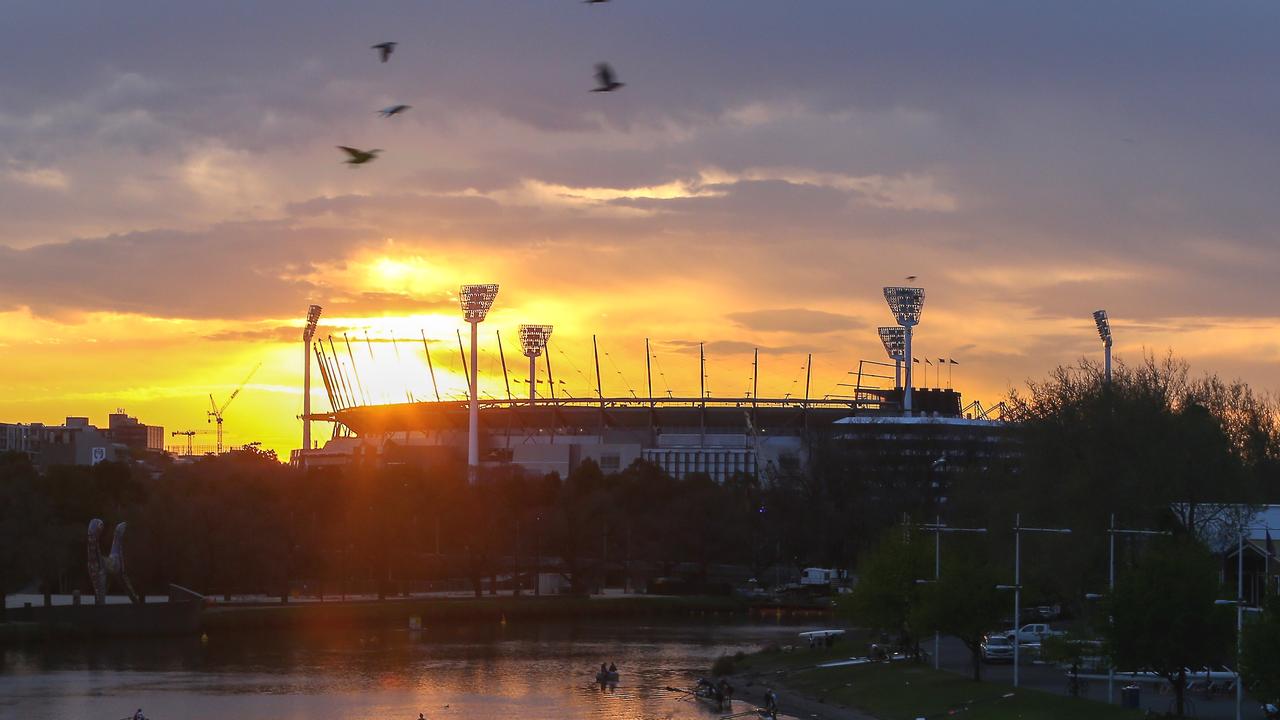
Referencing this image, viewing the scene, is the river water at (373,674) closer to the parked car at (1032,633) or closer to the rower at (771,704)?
the rower at (771,704)

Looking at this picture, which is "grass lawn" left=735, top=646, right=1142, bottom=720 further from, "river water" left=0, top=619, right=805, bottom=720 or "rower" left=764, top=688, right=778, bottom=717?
"river water" left=0, top=619, right=805, bottom=720

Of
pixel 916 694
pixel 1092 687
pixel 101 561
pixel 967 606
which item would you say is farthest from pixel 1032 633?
pixel 101 561

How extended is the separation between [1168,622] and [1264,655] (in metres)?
6.57

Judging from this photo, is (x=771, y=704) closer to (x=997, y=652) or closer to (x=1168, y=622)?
(x=997, y=652)

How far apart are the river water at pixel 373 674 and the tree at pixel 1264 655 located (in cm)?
2608

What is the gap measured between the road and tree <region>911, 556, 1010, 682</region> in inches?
80.3

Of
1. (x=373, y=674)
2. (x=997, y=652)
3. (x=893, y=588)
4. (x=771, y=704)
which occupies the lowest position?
(x=373, y=674)

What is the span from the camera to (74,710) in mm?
64625

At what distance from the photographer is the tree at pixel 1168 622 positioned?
47.0 m

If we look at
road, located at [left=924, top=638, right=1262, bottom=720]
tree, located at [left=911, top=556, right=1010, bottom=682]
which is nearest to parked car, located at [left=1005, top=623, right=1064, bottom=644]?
road, located at [left=924, top=638, right=1262, bottom=720]

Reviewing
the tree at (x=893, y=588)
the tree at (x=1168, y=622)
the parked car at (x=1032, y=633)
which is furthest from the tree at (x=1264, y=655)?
the parked car at (x=1032, y=633)

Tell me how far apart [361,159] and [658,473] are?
128312 millimetres

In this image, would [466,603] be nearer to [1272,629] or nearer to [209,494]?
[209,494]

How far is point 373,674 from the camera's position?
78938 mm
